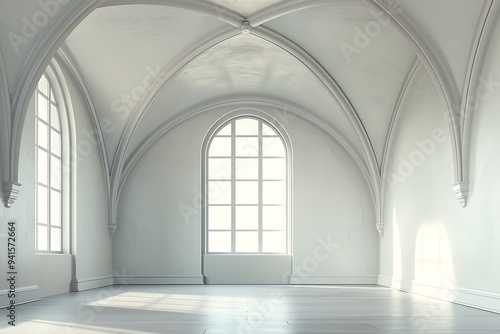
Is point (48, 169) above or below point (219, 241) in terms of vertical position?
above

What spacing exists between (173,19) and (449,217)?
6.41 m

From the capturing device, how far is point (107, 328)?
24.7ft

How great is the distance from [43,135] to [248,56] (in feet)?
16.8

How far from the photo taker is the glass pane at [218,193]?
62.6ft

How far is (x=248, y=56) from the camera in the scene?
15914 mm

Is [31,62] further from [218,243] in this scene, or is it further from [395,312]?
[218,243]

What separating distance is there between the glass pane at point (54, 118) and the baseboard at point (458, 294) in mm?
8285

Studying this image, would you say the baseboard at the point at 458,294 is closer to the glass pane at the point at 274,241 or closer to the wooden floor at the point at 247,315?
the wooden floor at the point at 247,315

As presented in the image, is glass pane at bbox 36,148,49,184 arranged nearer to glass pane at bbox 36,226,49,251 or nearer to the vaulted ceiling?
glass pane at bbox 36,226,49,251

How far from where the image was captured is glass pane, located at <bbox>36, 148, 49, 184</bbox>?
13188 mm

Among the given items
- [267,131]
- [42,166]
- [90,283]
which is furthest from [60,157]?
[267,131]

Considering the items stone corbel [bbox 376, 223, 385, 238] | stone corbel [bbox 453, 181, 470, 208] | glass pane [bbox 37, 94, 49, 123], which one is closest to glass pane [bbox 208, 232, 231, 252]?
stone corbel [bbox 376, 223, 385, 238]

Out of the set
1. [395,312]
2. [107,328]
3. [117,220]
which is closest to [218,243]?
[117,220]

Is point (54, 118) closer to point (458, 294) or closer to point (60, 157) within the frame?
point (60, 157)
